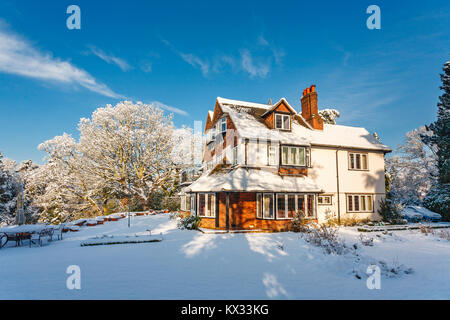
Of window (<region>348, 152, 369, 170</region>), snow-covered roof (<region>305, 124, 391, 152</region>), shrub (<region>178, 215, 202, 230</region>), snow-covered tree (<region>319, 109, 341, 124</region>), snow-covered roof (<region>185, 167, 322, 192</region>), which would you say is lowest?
shrub (<region>178, 215, 202, 230</region>)

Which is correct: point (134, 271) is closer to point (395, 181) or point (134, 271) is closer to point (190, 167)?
point (190, 167)

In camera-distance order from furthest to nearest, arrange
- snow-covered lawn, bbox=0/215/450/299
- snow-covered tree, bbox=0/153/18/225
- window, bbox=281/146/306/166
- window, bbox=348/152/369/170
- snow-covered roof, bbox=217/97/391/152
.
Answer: snow-covered tree, bbox=0/153/18/225
window, bbox=348/152/369/170
snow-covered roof, bbox=217/97/391/152
window, bbox=281/146/306/166
snow-covered lawn, bbox=0/215/450/299

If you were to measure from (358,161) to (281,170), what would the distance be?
28.2 ft

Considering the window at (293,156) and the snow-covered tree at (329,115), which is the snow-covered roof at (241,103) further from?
the snow-covered tree at (329,115)

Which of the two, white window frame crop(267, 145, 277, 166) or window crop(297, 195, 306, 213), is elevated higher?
white window frame crop(267, 145, 277, 166)

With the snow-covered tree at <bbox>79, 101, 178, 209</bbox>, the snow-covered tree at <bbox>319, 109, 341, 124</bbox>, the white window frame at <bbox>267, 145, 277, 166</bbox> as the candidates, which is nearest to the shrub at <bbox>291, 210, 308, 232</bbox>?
the white window frame at <bbox>267, 145, 277, 166</bbox>

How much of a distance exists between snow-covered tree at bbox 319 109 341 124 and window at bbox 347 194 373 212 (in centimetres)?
1659

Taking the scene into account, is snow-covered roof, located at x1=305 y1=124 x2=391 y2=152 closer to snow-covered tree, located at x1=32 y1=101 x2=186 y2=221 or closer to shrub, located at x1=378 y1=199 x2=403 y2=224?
shrub, located at x1=378 y1=199 x2=403 y2=224

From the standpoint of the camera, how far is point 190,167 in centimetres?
3459

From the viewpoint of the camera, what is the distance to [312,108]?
2348 centimetres

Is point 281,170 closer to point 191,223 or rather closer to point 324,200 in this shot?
point 324,200

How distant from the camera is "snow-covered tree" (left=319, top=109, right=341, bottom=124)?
1391 inches

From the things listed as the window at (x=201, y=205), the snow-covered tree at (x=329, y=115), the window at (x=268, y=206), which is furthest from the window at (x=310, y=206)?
the snow-covered tree at (x=329, y=115)

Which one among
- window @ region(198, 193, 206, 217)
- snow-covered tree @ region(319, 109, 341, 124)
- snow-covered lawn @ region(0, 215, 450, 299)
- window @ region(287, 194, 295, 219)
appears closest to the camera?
snow-covered lawn @ region(0, 215, 450, 299)
